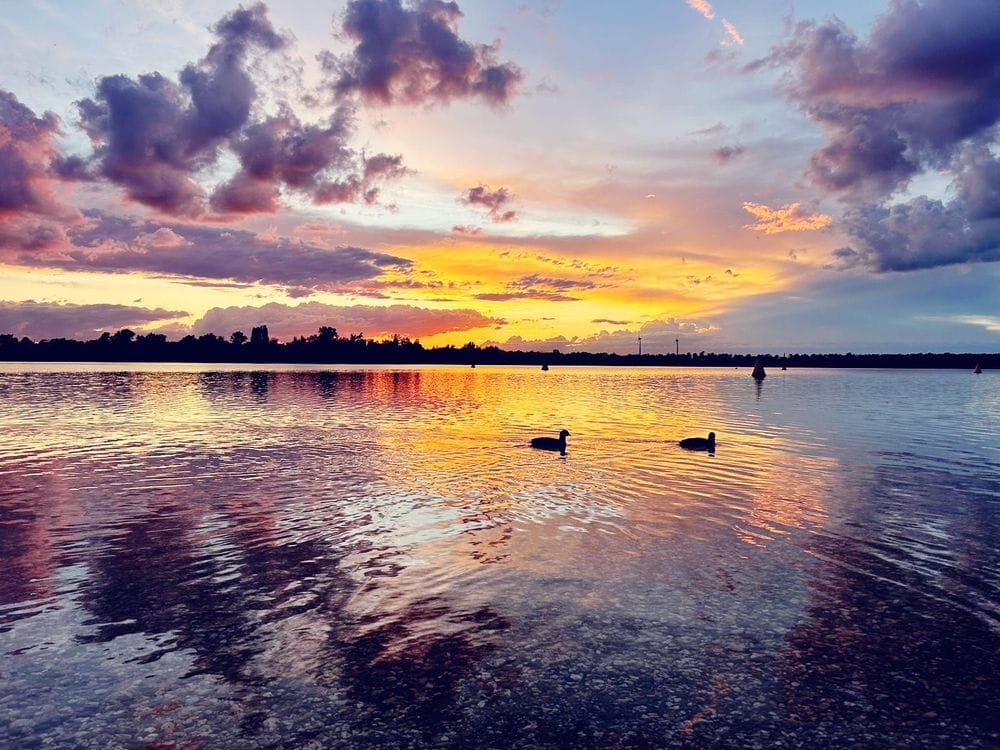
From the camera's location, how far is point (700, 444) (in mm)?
29312

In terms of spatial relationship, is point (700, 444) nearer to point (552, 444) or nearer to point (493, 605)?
point (552, 444)

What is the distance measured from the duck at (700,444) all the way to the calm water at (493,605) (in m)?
5.01

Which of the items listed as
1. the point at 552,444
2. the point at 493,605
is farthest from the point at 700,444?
the point at 493,605

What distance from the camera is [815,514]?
17.0 m

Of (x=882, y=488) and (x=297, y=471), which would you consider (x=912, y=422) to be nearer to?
(x=882, y=488)

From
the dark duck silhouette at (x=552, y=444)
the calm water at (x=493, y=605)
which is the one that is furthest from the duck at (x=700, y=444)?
the dark duck silhouette at (x=552, y=444)

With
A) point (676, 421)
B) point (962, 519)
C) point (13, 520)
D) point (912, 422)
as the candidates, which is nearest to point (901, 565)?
point (962, 519)

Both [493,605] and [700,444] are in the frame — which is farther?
[700,444]

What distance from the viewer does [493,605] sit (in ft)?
33.8

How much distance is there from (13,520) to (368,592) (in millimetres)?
10620

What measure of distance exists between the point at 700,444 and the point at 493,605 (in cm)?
2123

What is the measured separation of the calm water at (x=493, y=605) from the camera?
6965 millimetres

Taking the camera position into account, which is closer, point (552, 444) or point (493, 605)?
point (493, 605)

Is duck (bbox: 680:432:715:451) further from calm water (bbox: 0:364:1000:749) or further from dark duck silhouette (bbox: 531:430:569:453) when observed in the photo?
dark duck silhouette (bbox: 531:430:569:453)
